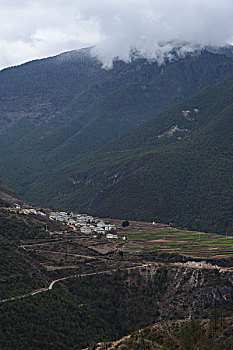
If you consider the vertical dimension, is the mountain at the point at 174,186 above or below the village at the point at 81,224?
above

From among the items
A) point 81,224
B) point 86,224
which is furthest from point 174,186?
point 81,224

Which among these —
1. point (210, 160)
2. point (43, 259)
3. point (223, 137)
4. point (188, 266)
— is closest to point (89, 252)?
point (43, 259)

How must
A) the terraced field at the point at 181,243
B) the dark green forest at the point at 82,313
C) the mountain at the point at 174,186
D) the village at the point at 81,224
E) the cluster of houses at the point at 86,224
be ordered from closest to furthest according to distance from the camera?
1. the dark green forest at the point at 82,313
2. the terraced field at the point at 181,243
3. the village at the point at 81,224
4. the cluster of houses at the point at 86,224
5. the mountain at the point at 174,186

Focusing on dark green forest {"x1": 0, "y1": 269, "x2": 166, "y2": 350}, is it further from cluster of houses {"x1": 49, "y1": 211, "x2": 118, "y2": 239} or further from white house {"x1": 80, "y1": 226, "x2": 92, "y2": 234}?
white house {"x1": 80, "y1": 226, "x2": 92, "y2": 234}

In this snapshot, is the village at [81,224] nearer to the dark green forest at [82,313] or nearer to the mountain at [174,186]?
the mountain at [174,186]

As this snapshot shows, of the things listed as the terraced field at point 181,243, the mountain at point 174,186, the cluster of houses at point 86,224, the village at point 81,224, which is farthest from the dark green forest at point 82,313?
the mountain at point 174,186

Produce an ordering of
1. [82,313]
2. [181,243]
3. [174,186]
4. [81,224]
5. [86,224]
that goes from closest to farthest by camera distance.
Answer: [82,313] < [181,243] < [81,224] < [86,224] < [174,186]

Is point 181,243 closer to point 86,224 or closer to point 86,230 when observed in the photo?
point 86,230

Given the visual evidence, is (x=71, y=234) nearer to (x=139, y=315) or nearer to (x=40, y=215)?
(x=40, y=215)
